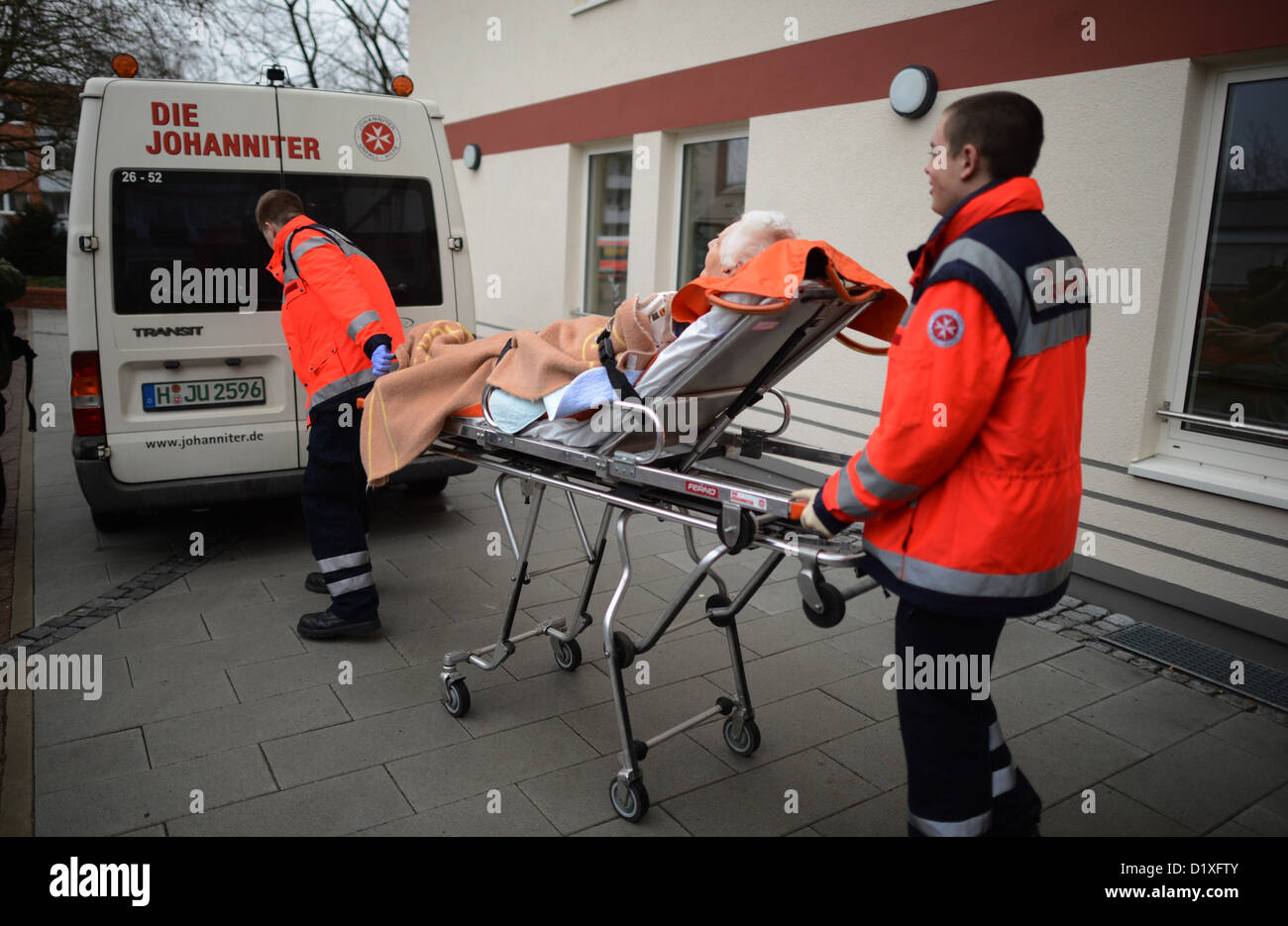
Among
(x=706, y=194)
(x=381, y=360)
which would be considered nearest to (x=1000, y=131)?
(x=381, y=360)

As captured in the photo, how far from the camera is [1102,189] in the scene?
489cm

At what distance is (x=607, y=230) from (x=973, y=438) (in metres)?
7.96

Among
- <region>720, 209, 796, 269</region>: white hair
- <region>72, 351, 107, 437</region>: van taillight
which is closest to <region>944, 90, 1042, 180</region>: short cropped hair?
<region>720, 209, 796, 269</region>: white hair

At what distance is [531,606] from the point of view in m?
5.01

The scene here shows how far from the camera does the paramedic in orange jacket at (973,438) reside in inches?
81.9

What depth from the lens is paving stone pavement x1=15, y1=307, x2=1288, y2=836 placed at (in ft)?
10.4

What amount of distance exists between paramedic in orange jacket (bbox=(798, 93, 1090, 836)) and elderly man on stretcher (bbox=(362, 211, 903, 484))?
0.47 metres

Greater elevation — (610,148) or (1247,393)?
(610,148)

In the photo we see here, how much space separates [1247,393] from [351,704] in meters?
4.46

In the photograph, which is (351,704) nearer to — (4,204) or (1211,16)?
(1211,16)

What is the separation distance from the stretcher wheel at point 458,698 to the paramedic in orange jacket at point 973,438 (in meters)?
1.96

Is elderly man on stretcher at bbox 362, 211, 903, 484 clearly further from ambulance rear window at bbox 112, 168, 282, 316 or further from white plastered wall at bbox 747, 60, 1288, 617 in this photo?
white plastered wall at bbox 747, 60, 1288, 617
